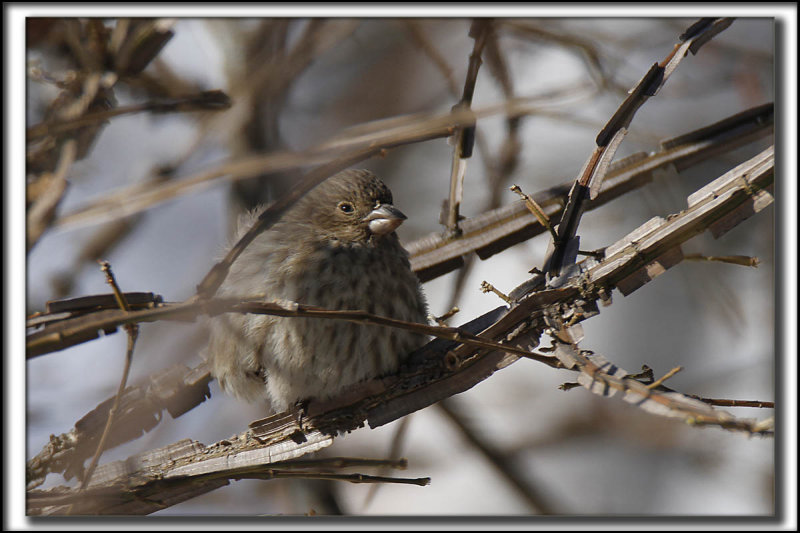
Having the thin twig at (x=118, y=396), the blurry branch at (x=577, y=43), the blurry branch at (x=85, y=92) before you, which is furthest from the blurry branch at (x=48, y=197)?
the blurry branch at (x=577, y=43)

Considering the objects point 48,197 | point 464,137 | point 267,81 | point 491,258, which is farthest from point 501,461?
point 48,197

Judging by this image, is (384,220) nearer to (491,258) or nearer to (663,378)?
(491,258)

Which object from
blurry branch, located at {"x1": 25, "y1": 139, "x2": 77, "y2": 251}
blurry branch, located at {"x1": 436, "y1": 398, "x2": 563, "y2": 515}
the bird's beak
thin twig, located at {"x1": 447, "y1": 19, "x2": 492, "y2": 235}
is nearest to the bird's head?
the bird's beak

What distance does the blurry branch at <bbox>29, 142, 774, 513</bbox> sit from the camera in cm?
174

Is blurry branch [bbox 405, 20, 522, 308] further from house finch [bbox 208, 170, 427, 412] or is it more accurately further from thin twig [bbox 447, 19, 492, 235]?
house finch [bbox 208, 170, 427, 412]

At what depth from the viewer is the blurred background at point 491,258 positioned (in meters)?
2.68

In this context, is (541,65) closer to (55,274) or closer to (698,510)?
(698,510)

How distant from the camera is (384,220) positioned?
2.82 metres

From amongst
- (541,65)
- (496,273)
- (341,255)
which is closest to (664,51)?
(541,65)

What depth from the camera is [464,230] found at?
278 cm

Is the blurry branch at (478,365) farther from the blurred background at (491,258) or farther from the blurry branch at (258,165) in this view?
the blurry branch at (258,165)

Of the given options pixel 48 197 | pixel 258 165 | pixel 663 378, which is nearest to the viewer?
pixel 663 378

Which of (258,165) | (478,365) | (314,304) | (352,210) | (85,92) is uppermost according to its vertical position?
(85,92)

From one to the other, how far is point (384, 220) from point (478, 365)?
84 cm
